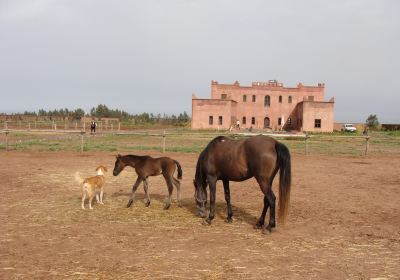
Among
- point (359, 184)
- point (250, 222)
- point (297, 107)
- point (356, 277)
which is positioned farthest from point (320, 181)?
point (297, 107)

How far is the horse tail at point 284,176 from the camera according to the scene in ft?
22.4

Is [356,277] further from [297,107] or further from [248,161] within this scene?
[297,107]

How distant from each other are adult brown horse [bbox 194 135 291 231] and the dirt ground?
0.51 meters

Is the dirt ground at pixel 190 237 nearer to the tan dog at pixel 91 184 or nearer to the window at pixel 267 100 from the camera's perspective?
the tan dog at pixel 91 184

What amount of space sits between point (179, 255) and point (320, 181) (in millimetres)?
8719


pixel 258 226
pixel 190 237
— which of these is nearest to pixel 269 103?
pixel 258 226

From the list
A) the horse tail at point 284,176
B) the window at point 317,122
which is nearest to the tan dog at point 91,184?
the horse tail at point 284,176

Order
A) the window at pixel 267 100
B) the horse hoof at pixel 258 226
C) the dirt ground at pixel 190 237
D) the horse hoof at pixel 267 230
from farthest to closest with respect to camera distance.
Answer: the window at pixel 267 100, the horse hoof at pixel 258 226, the horse hoof at pixel 267 230, the dirt ground at pixel 190 237

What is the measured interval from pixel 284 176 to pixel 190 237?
2.01m

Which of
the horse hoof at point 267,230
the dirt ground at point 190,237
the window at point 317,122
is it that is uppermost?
the window at point 317,122

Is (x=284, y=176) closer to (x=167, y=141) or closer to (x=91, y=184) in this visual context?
(x=91, y=184)

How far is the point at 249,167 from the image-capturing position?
286 inches

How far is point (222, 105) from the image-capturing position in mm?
57562

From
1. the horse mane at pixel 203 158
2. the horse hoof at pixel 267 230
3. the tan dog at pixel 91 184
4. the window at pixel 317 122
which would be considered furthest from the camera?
the window at pixel 317 122
